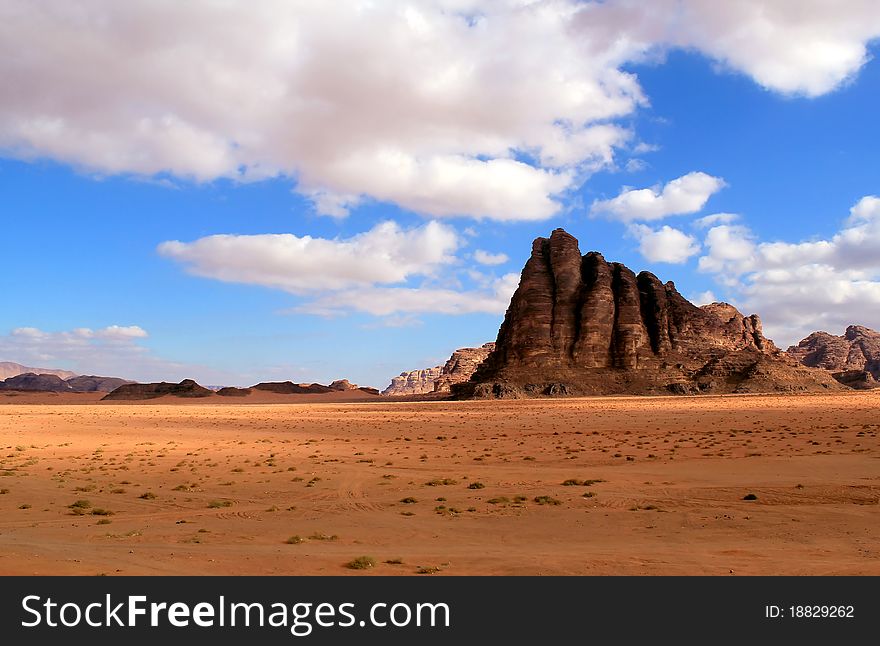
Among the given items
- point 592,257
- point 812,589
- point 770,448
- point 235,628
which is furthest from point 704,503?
point 592,257

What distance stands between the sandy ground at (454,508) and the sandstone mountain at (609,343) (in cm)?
7536

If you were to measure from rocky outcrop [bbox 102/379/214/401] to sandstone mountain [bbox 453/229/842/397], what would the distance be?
63.0 metres

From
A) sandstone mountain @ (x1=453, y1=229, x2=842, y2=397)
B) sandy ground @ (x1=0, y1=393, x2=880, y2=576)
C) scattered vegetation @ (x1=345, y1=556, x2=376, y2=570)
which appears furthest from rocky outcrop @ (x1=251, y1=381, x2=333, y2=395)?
scattered vegetation @ (x1=345, y1=556, x2=376, y2=570)

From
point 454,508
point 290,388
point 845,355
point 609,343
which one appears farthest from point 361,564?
point 845,355

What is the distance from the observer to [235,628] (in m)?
6.30

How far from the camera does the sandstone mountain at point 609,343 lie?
102250 millimetres

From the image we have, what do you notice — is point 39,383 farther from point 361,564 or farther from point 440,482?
point 361,564

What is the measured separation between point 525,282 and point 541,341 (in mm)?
16680

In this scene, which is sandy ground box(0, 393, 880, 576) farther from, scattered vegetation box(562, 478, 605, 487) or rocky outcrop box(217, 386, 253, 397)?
rocky outcrop box(217, 386, 253, 397)

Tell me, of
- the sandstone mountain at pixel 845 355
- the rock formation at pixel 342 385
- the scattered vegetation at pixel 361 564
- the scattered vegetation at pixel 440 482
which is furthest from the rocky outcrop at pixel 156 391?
the sandstone mountain at pixel 845 355

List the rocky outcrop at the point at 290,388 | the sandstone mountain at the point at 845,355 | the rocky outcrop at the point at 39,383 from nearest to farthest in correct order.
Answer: the rocky outcrop at the point at 290,388 < the sandstone mountain at the point at 845,355 < the rocky outcrop at the point at 39,383

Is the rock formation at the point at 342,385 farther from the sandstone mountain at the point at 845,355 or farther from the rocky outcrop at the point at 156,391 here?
the sandstone mountain at the point at 845,355

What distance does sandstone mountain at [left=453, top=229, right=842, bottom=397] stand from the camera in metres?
102

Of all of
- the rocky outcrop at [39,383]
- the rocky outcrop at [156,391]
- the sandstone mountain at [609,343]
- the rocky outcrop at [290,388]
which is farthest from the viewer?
the rocky outcrop at [39,383]
